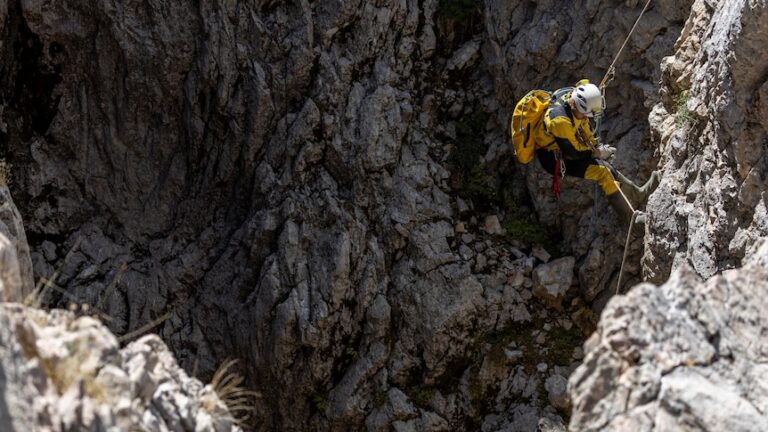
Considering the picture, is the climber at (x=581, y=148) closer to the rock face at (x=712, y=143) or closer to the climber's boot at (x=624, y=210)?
the climber's boot at (x=624, y=210)

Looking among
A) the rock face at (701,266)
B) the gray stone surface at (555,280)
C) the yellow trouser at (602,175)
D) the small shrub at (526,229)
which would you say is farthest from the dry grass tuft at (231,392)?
the yellow trouser at (602,175)

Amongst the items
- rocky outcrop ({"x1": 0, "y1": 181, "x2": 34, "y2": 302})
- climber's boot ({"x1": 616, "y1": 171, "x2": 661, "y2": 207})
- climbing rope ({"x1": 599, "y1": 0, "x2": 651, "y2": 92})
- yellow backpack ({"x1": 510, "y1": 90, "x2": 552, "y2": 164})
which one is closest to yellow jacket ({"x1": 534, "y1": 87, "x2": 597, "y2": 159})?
yellow backpack ({"x1": 510, "y1": 90, "x2": 552, "y2": 164})

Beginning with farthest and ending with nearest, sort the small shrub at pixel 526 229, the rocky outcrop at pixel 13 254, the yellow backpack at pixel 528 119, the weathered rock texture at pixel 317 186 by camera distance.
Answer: the small shrub at pixel 526 229
the weathered rock texture at pixel 317 186
the yellow backpack at pixel 528 119
the rocky outcrop at pixel 13 254

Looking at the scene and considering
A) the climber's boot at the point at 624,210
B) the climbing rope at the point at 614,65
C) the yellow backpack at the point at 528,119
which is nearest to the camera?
the yellow backpack at the point at 528,119

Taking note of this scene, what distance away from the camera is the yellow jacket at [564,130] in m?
11.4

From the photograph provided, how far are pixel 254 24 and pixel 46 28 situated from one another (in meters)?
3.65

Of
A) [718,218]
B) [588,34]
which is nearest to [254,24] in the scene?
[588,34]

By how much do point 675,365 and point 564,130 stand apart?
16.9ft

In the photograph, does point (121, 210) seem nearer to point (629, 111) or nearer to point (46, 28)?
point (46, 28)

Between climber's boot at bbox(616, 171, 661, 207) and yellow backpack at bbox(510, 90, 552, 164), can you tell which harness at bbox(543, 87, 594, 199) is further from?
climber's boot at bbox(616, 171, 661, 207)

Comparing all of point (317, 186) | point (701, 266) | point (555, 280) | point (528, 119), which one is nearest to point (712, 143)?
point (701, 266)

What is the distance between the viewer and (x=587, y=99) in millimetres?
10984

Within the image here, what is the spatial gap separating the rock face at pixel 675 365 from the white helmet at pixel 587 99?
430cm

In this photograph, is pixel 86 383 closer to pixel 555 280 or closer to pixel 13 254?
pixel 13 254
